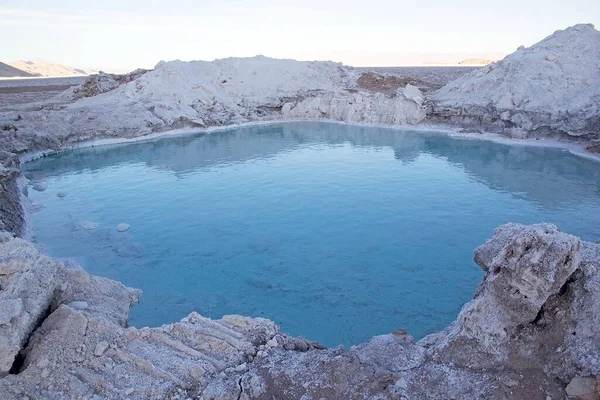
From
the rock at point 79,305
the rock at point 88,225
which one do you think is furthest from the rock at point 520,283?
the rock at point 88,225

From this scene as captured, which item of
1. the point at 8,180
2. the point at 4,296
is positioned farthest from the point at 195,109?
the point at 4,296

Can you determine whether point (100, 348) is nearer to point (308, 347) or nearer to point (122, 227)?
point (308, 347)

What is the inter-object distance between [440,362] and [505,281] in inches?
46.8

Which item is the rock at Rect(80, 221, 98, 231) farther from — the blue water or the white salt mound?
the white salt mound

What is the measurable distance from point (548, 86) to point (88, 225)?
25.4 m

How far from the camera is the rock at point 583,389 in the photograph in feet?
13.2

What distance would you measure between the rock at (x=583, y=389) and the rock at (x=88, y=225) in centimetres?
1259

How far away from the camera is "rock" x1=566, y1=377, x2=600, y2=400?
402 centimetres

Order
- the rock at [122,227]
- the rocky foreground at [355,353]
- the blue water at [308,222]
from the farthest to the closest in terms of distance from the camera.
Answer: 1. the rock at [122,227]
2. the blue water at [308,222]
3. the rocky foreground at [355,353]

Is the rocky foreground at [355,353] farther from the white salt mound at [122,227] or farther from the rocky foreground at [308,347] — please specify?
the white salt mound at [122,227]

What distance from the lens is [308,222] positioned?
517 inches

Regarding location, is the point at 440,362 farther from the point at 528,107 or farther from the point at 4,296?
the point at 528,107

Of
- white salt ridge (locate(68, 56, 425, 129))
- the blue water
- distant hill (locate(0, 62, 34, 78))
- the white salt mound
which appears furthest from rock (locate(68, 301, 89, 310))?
distant hill (locate(0, 62, 34, 78))

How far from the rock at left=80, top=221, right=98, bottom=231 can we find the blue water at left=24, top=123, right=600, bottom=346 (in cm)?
23
